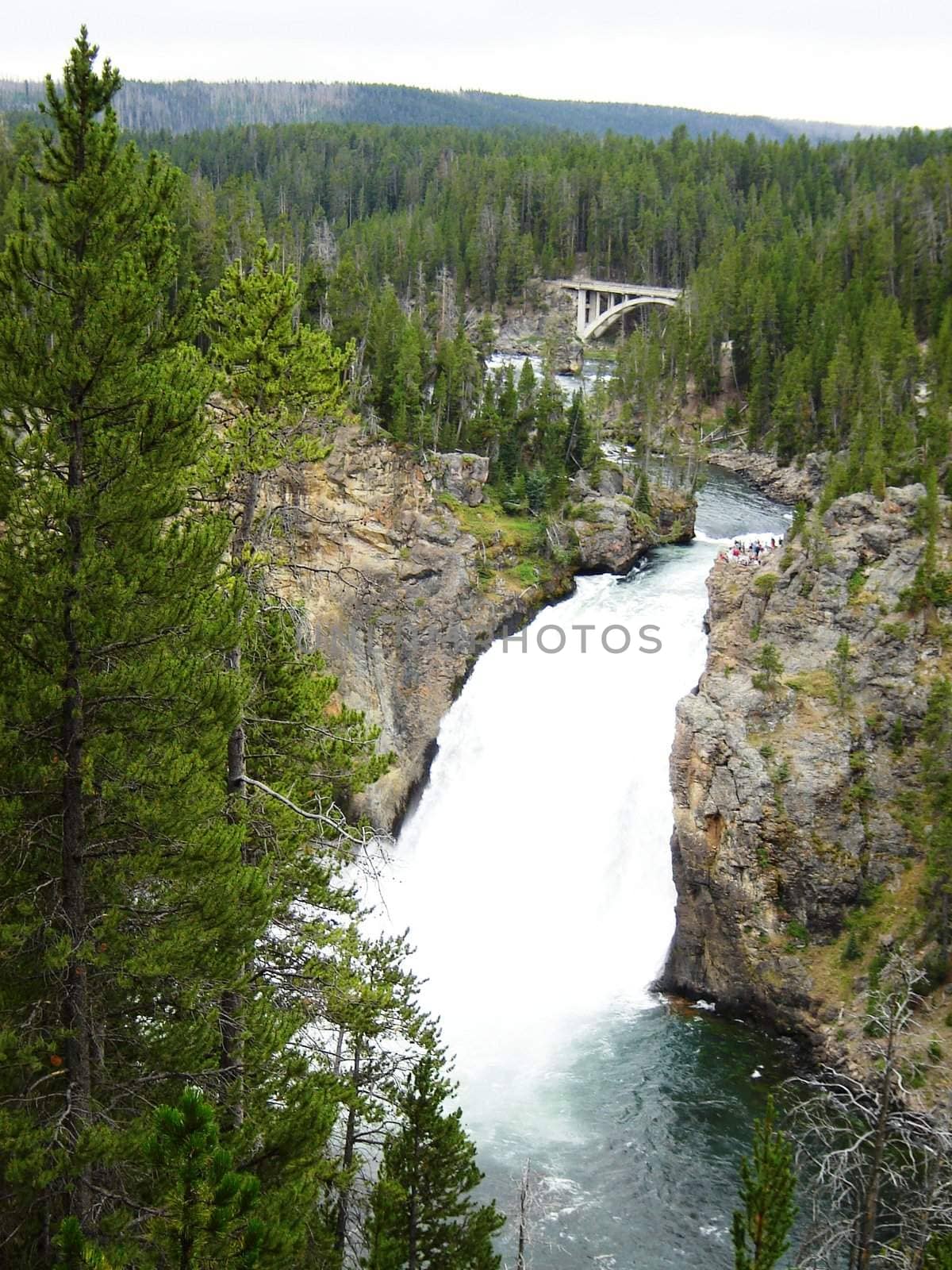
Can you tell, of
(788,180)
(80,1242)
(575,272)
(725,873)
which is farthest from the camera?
(788,180)

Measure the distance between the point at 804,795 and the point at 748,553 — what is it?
20398mm

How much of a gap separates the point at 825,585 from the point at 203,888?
93.5 feet

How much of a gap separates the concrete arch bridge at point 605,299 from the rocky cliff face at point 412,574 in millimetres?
70199

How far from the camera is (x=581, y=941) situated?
3425 centimetres

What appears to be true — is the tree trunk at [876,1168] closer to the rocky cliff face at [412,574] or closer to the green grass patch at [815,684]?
the green grass patch at [815,684]

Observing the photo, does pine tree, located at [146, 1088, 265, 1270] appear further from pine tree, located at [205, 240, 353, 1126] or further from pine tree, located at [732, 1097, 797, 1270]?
pine tree, located at [732, 1097, 797, 1270]

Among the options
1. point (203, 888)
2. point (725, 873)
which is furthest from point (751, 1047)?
point (203, 888)

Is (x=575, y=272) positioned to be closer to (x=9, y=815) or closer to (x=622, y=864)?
(x=622, y=864)

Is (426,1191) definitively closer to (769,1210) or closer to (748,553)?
(769,1210)

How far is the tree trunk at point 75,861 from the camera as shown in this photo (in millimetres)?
11953

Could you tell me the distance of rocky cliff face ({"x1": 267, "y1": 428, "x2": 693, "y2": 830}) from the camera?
4116cm

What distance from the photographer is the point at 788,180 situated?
14362 cm

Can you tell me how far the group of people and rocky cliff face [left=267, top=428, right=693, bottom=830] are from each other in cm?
572

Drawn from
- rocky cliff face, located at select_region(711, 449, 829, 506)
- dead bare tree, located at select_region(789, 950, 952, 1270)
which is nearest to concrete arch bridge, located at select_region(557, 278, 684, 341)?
rocky cliff face, located at select_region(711, 449, 829, 506)
